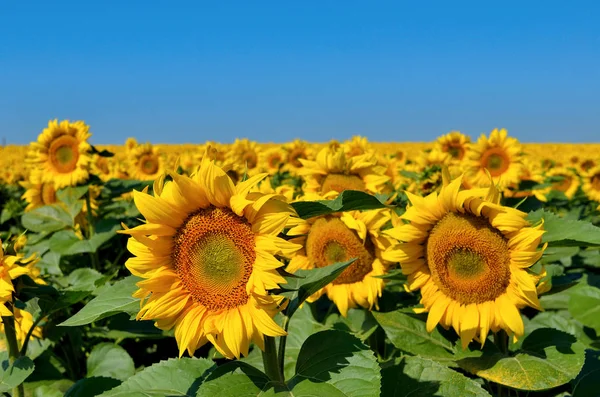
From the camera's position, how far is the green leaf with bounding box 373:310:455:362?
276 centimetres

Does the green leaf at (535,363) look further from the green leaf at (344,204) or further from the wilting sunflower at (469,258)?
the green leaf at (344,204)

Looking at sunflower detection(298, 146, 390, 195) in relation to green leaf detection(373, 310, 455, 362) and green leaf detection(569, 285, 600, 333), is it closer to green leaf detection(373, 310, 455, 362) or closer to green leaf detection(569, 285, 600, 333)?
green leaf detection(373, 310, 455, 362)

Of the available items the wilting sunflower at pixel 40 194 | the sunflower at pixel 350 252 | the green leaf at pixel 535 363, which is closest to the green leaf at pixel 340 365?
the green leaf at pixel 535 363

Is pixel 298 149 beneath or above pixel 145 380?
above

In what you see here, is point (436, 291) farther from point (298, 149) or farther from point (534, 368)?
point (298, 149)

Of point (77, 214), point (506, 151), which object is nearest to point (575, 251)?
point (506, 151)

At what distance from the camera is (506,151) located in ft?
20.9

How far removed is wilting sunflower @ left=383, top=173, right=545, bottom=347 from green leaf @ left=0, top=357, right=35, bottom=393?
175 cm

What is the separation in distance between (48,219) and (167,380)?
4542mm

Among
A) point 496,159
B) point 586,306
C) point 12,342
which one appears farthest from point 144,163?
point 586,306

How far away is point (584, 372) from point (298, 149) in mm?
7186

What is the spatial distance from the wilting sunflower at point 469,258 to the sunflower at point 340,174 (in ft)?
4.38

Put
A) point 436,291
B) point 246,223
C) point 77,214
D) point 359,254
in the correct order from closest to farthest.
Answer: point 246,223, point 436,291, point 359,254, point 77,214

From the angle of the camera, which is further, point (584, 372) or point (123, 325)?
point (123, 325)
